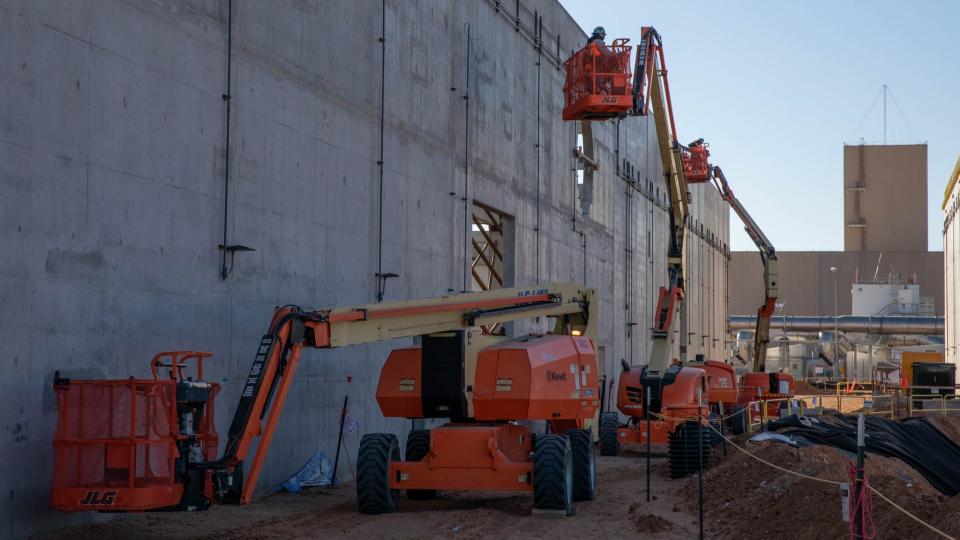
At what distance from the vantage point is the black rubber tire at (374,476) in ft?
51.4

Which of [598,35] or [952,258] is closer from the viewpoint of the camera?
[598,35]

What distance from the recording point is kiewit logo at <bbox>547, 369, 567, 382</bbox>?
16875mm

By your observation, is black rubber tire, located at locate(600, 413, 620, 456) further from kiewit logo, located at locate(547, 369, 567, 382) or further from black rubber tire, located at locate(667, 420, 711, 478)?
kiewit logo, located at locate(547, 369, 567, 382)

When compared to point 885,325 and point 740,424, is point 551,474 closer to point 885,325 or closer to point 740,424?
point 740,424

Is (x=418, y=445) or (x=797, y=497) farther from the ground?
(x=418, y=445)

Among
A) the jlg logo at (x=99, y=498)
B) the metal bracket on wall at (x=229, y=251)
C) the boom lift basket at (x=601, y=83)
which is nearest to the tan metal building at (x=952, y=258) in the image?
the boom lift basket at (x=601, y=83)

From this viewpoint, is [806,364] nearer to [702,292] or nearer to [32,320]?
[702,292]

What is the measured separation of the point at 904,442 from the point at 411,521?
1328 cm

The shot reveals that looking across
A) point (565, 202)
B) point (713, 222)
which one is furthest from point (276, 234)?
point (713, 222)

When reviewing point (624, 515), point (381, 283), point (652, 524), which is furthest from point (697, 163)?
point (652, 524)

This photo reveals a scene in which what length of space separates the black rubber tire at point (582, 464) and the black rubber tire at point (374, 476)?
10.9 ft

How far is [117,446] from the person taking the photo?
491 inches

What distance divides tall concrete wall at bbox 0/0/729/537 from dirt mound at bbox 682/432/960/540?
6.64 m

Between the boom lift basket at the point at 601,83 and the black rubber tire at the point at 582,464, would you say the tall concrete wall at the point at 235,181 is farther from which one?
the black rubber tire at the point at 582,464
